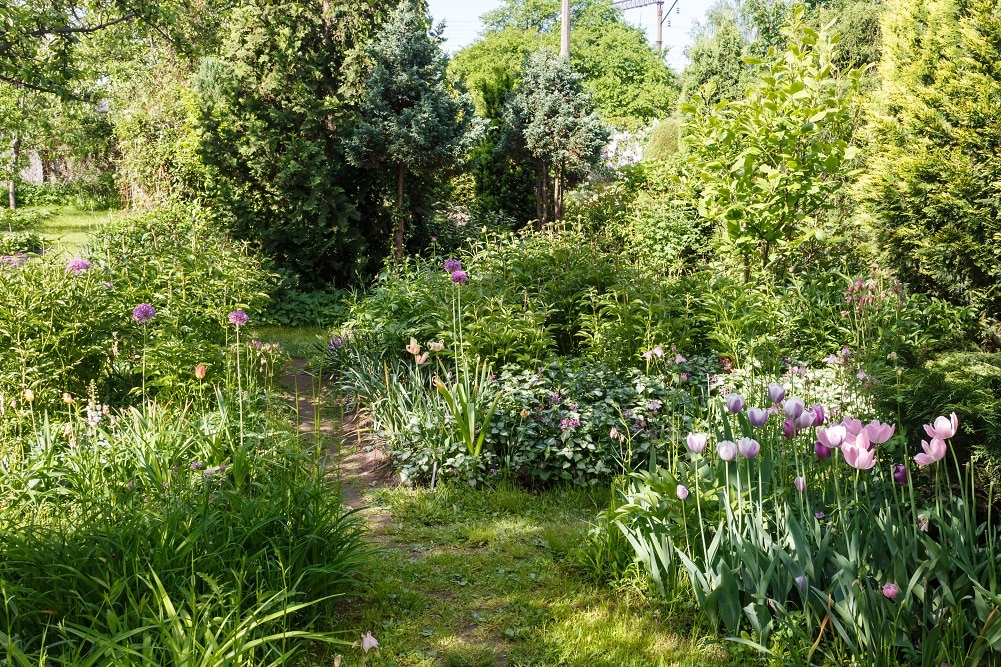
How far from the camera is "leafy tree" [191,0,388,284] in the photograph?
9.38 metres

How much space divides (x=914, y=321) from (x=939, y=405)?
2293 mm

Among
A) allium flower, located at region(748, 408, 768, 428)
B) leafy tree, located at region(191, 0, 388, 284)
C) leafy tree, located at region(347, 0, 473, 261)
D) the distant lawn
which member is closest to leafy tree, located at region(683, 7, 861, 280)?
allium flower, located at region(748, 408, 768, 428)

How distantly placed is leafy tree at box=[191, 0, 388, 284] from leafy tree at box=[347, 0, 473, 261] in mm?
393

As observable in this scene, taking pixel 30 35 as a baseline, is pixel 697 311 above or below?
below

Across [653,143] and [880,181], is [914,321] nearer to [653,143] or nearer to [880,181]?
[880,181]

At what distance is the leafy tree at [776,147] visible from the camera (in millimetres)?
5207

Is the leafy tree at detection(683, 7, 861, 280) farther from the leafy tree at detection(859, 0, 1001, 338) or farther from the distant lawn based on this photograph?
the distant lawn

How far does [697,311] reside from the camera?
19.1 feet

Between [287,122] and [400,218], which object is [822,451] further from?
[287,122]

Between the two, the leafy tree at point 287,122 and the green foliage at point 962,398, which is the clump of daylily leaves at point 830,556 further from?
the leafy tree at point 287,122

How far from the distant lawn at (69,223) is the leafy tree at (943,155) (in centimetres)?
1228

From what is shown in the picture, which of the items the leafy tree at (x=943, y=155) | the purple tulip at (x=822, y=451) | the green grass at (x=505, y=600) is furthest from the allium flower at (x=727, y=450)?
the leafy tree at (x=943, y=155)

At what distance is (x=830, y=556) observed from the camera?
2.54m

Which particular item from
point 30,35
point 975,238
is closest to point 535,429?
point 975,238
